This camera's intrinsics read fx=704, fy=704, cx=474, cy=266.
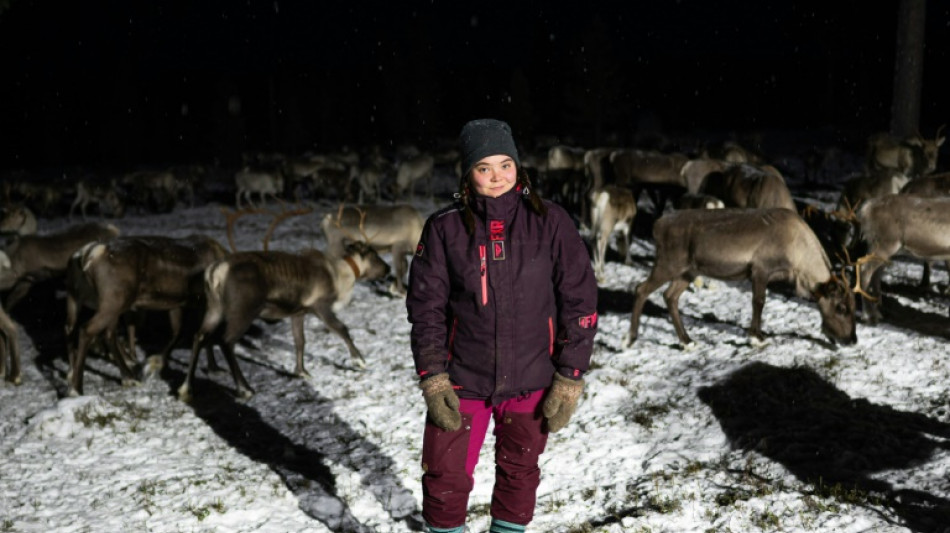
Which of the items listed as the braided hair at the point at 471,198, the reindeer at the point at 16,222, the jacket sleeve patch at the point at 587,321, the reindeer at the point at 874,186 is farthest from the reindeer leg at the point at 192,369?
the reindeer at the point at 874,186

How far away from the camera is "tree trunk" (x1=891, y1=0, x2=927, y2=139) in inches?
625

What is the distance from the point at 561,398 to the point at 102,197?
20905mm

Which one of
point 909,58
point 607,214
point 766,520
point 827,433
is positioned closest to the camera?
point 766,520

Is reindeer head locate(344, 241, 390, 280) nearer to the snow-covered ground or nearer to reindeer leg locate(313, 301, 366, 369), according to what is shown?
the snow-covered ground

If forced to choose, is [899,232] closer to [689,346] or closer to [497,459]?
[689,346]

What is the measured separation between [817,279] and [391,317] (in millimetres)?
4912

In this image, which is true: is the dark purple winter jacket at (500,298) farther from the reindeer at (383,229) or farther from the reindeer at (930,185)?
the reindeer at (930,185)

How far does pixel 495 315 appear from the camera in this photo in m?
2.66

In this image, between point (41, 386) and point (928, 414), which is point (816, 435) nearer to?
point (928, 414)

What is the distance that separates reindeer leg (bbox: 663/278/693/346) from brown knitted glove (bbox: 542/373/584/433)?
438 cm

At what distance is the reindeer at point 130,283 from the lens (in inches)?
257

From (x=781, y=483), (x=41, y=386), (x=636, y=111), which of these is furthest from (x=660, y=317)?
(x=636, y=111)

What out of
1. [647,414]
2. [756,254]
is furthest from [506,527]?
[756,254]

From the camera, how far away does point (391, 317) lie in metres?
8.97
